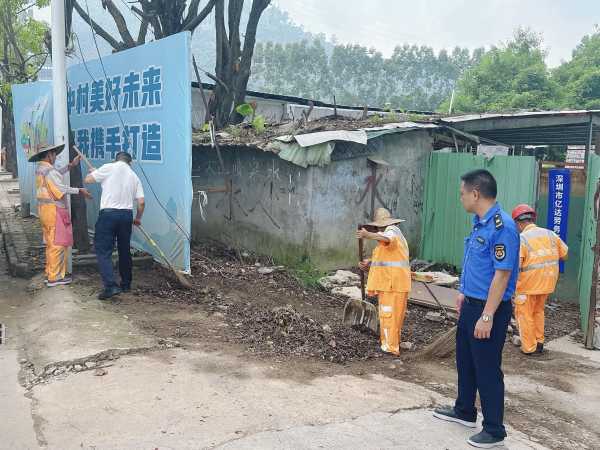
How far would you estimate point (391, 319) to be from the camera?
555cm

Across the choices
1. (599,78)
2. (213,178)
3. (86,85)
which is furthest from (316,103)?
(599,78)

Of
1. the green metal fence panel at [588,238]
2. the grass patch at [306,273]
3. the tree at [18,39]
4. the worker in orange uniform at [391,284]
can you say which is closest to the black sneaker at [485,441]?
the worker in orange uniform at [391,284]

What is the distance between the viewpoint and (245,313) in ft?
21.5

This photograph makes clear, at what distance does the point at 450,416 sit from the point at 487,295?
3.19ft

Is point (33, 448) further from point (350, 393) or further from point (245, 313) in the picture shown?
point (245, 313)

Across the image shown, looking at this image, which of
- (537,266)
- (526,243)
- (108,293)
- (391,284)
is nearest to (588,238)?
(537,266)

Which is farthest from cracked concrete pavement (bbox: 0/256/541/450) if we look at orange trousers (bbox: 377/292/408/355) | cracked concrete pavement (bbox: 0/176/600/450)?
orange trousers (bbox: 377/292/408/355)

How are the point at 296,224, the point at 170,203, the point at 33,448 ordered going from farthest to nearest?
the point at 296,224, the point at 170,203, the point at 33,448

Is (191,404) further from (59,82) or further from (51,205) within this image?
(59,82)

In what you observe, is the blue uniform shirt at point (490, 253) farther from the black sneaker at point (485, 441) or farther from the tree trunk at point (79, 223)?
the tree trunk at point (79, 223)

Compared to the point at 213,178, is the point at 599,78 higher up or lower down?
higher up

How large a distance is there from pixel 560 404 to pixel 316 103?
12.8 metres

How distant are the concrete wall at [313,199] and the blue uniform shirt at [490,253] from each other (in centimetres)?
501

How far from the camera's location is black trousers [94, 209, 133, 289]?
6.67 meters
